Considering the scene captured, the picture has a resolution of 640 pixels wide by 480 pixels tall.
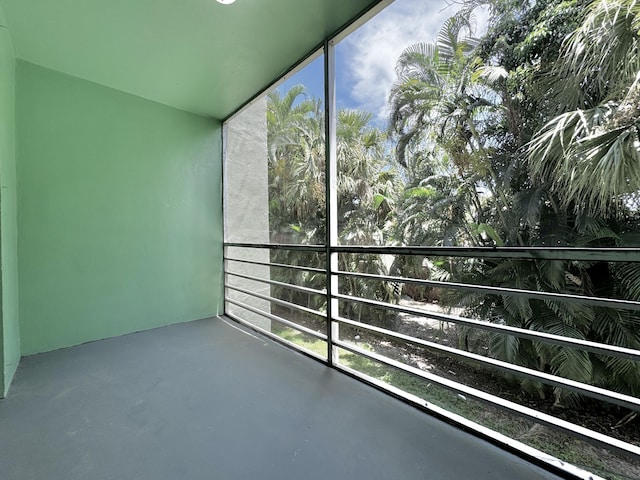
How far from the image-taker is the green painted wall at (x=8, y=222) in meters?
1.55

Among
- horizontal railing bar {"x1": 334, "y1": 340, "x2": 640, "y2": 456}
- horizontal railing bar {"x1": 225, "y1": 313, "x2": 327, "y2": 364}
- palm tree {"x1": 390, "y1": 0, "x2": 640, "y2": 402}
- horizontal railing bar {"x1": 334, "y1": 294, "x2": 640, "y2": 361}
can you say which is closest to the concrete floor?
horizontal railing bar {"x1": 225, "y1": 313, "x2": 327, "y2": 364}

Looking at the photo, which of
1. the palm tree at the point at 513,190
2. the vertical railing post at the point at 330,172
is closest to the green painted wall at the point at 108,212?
the vertical railing post at the point at 330,172

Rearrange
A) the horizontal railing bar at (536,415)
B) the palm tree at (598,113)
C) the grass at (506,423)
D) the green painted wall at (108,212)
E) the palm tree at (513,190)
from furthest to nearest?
the palm tree at (513,190), the green painted wall at (108,212), the grass at (506,423), the palm tree at (598,113), the horizontal railing bar at (536,415)

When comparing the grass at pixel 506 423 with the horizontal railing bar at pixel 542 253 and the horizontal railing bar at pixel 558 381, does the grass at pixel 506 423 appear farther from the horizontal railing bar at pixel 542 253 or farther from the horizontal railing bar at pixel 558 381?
the horizontal railing bar at pixel 542 253

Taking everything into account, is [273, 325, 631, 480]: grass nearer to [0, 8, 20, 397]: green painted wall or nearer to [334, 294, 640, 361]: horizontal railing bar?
[334, 294, 640, 361]: horizontal railing bar

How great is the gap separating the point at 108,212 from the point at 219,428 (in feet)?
6.95

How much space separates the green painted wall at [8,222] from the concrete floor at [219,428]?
0.61 ft

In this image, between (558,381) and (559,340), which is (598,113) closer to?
(559,340)

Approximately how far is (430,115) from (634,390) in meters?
3.83

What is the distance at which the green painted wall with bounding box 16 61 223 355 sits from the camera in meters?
2.05

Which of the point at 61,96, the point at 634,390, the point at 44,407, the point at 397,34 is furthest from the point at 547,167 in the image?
the point at 61,96

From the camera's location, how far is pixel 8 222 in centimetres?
176

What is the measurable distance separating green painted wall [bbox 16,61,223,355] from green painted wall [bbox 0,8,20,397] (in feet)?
0.38

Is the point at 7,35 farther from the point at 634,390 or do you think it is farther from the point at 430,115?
the point at 634,390
